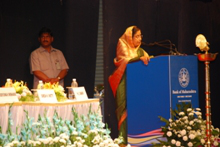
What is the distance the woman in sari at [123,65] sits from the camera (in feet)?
24.8

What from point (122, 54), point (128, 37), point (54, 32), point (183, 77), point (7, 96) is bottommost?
point (7, 96)

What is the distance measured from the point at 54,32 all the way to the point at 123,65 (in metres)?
2.23

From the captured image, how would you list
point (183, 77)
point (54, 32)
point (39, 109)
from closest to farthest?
point (39, 109) < point (183, 77) < point (54, 32)

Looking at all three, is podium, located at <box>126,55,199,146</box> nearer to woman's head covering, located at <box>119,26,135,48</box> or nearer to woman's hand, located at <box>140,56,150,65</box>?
woman's hand, located at <box>140,56,150,65</box>

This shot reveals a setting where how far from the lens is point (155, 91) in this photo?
699cm

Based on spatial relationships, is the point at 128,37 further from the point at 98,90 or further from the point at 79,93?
the point at 98,90

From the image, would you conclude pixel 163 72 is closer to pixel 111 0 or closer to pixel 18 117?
pixel 111 0

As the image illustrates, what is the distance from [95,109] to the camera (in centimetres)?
605

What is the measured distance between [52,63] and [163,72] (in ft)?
7.38

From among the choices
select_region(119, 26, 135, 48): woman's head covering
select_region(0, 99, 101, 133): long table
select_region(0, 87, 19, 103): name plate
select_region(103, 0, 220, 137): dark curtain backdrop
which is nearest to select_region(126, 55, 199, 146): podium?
select_region(119, 26, 135, 48): woman's head covering

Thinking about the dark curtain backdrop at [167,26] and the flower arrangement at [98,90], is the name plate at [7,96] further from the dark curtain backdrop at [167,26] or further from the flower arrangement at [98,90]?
the flower arrangement at [98,90]

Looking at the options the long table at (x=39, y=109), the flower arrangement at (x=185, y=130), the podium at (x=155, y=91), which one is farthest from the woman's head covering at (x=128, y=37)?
the long table at (x=39, y=109)

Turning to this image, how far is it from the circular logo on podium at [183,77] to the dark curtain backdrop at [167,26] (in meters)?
1.59

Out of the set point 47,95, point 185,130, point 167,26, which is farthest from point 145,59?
point 167,26
